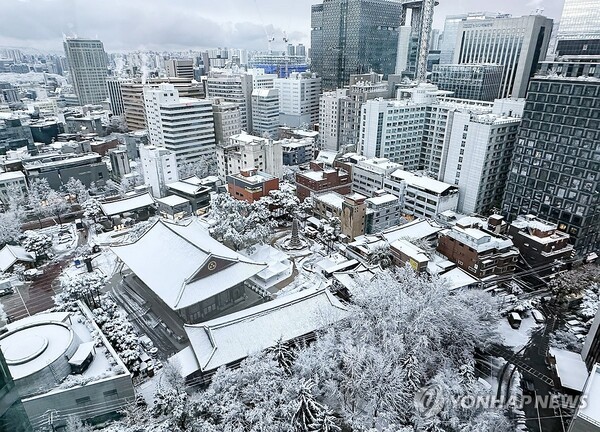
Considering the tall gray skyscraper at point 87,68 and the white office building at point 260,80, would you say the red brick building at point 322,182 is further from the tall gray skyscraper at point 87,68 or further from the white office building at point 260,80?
the tall gray skyscraper at point 87,68

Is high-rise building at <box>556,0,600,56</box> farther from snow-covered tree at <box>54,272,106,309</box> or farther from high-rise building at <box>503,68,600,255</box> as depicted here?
snow-covered tree at <box>54,272,106,309</box>

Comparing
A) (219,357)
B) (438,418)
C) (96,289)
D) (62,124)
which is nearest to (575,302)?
(438,418)

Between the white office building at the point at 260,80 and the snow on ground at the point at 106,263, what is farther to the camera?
the white office building at the point at 260,80

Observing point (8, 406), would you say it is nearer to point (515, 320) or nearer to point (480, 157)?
point (515, 320)

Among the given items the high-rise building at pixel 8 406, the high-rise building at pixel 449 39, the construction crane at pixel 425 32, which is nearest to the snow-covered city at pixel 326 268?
the high-rise building at pixel 8 406

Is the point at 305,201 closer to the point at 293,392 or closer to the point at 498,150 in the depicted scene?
the point at 498,150
